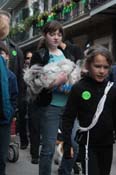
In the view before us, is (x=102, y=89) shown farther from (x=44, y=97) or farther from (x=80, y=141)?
(x=44, y=97)

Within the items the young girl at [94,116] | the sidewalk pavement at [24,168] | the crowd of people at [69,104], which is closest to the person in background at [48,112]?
the crowd of people at [69,104]

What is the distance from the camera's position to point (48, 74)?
5684 millimetres

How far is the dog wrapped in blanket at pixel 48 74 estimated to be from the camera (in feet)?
18.6

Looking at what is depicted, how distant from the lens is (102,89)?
489 cm

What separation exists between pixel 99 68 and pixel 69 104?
39cm

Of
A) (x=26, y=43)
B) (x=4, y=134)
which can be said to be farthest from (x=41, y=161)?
(x=26, y=43)

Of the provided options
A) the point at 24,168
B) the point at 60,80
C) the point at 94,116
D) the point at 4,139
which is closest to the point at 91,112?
the point at 94,116

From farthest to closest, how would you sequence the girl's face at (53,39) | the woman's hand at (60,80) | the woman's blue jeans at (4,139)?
1. the girl's face at (53,39)
2. the woman's hand at (60,80)
3. the woman's blue jeans at (4,139)

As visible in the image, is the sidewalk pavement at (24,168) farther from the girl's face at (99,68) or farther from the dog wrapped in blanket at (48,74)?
the girl's face at (99,68)

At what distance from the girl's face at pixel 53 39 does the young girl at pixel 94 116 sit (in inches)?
38.5

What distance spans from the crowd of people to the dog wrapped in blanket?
0.02 metres

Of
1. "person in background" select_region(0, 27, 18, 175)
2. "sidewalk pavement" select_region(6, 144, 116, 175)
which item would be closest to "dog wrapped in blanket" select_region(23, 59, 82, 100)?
"person in background" select_region(0, 27, 18, 175)

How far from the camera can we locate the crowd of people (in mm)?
4848

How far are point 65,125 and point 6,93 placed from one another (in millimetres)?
736
